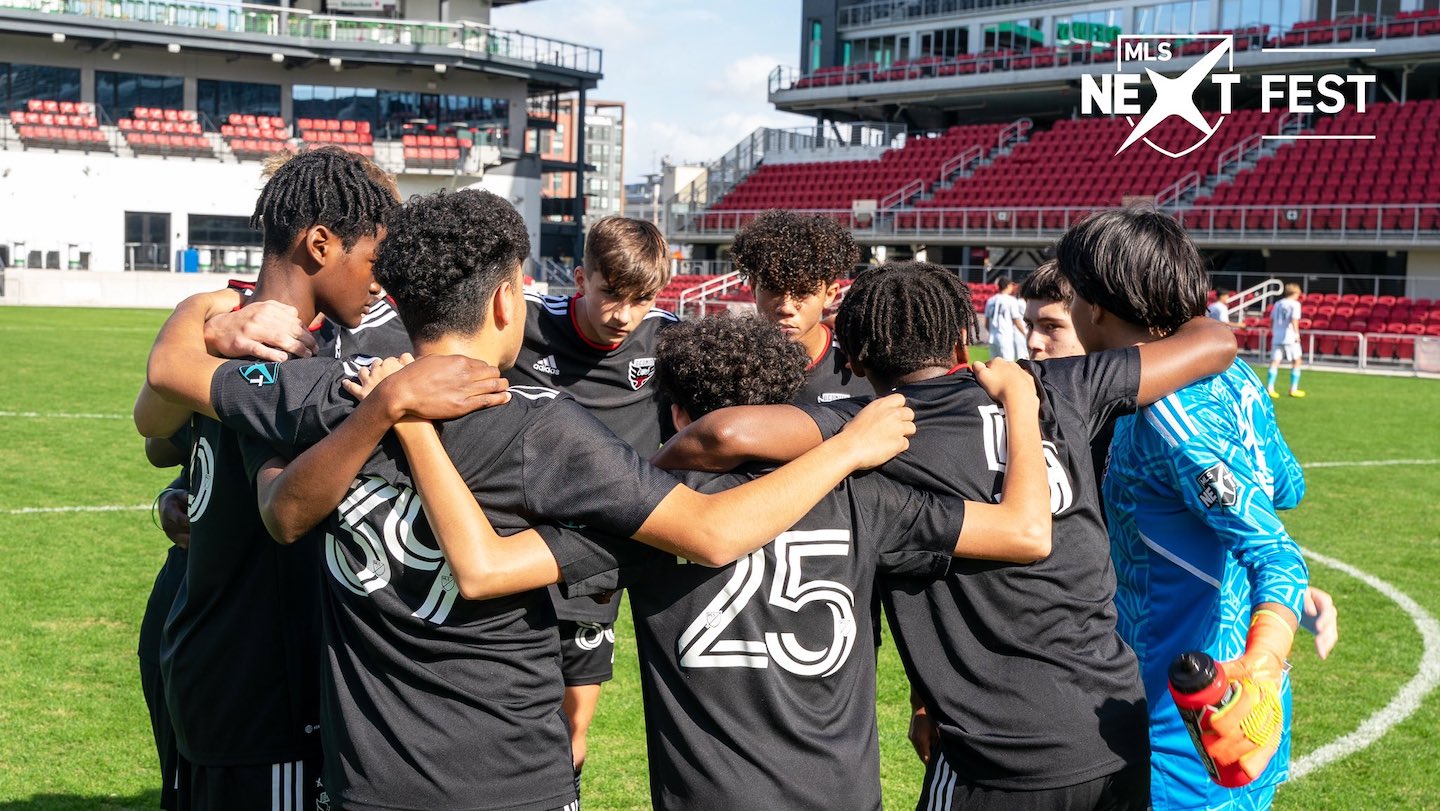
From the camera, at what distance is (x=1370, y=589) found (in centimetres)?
778

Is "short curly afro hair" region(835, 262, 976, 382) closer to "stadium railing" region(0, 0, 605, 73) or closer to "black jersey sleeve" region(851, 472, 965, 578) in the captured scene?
"black jersey sleeve" region(851, 472, 965, 578)

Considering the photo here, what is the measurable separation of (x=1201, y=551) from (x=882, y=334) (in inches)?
33.2

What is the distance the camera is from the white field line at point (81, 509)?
8990 millimetres

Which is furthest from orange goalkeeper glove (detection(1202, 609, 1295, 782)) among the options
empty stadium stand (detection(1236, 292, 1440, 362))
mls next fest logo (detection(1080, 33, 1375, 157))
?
mls next fest logo (detection(1080, 33, 1375, 157))

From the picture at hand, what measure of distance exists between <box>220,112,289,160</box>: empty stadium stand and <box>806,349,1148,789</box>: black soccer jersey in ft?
146

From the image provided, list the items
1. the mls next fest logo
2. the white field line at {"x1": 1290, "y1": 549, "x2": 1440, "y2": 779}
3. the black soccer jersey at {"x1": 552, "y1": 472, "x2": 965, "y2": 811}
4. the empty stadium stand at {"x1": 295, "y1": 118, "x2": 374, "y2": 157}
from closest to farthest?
the black soccer jersey at {"x1": 552, "y1": 472, "x2": 965, "y2": 811}
the white field line at {"x1": 1290, "y1": 549, "x2": 1440, "y2": 779}
the mls next fest logo
the empty stadium stand at {"x1": 295, "y1": 118, "x2": 374, "y2": 157}

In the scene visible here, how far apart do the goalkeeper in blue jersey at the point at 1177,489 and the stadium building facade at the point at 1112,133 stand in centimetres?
2929

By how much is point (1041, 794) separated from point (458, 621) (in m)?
1.21

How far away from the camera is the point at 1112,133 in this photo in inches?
1545

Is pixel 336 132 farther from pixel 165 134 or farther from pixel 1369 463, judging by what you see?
pixel 1369 463

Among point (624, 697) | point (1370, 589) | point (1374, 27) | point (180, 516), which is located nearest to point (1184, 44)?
point (1374, 27)

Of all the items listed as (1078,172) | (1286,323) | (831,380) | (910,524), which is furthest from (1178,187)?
(910,524)

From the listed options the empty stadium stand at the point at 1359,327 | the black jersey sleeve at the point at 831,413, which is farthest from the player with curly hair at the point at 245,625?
the empty stadium stand at the point at 1359,327

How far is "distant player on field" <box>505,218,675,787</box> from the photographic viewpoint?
4434 mm
